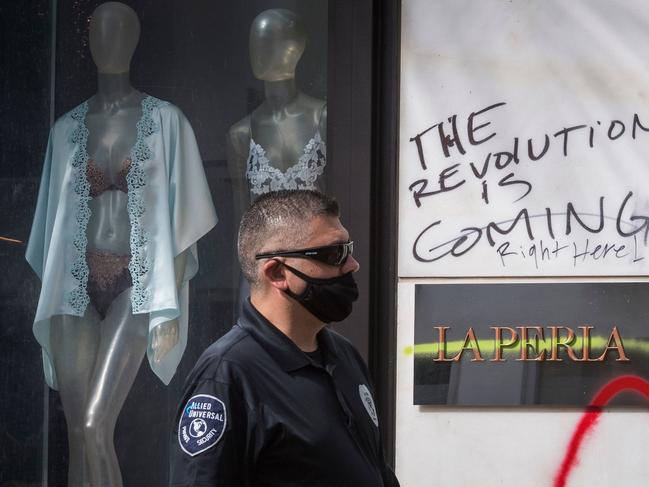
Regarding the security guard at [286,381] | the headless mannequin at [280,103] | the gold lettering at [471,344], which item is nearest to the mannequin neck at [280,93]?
the headless mannequin at [280,103]

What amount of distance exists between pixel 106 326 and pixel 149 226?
452 millimetres

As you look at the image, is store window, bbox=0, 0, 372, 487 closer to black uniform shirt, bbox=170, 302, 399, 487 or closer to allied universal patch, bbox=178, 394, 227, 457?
black uniform shirt, bbox=170, 302, 399, 487

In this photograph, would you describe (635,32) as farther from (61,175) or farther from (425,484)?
(61,175)

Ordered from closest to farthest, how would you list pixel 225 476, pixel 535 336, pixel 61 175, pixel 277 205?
1. pixel 225 476
2. pixel 277 205
3. pixel 535 336
4. pixel 61 175

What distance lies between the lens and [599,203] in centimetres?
455

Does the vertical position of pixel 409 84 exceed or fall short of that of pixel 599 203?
it exceeds it

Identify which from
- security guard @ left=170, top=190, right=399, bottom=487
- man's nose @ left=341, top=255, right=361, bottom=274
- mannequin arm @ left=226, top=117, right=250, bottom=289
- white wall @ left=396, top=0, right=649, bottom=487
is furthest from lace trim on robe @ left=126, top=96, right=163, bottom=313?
man's nose @ left=341, top=255, right=361, bottom=274

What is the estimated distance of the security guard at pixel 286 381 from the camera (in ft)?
7.79

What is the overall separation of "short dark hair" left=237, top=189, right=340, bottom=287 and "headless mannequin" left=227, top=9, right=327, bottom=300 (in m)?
2.05

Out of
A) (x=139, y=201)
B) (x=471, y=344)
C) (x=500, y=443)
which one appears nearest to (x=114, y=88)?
(x=139, y=201)

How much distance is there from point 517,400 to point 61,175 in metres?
2.10

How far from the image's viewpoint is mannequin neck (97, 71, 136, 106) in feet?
15.8

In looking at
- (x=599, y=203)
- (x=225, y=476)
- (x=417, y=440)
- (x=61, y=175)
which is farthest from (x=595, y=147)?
(x=225, y=476)

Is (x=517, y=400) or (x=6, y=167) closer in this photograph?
(x=517, y=400)
